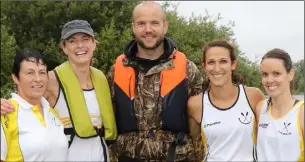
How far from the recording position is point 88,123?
511 cm

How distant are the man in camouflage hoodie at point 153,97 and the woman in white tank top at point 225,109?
0.91 ft

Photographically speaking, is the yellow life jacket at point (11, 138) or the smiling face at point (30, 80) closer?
the yellow life jacket at point (11, 138)

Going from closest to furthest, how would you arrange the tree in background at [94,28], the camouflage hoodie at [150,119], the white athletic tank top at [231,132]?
the white athletic tank top at [231,132]
the camouflage hoodie at [150,119]
the tree in background at [94,28]

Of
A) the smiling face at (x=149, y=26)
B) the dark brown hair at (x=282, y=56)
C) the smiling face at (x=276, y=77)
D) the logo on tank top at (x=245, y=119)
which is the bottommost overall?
the logo on tank top at (x=245, y=119)

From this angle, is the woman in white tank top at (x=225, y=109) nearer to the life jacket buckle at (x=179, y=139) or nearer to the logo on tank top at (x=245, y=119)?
the logo on tank top at (x=245, y=119)

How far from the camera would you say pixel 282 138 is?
4.35m

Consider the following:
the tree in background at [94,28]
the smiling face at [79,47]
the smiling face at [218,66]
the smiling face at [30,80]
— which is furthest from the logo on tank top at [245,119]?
the tree in background at [94,28]

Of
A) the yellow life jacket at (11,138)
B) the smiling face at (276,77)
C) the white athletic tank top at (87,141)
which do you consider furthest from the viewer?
the white athletic tank top at (87,141)

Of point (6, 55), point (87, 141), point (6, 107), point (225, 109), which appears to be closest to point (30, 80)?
point (6, 107)

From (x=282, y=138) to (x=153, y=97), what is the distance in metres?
1.66

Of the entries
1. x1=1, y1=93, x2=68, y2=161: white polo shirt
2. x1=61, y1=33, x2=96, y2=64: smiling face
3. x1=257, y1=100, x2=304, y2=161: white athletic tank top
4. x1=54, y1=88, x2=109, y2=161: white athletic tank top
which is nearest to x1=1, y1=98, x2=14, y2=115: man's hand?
x1=1, y1=93, x2=68, y2=161: white polo shirt

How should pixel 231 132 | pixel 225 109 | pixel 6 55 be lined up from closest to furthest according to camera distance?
pixel 231 132
pixel 225 109
pixel 6 55

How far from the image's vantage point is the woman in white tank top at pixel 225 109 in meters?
4.89

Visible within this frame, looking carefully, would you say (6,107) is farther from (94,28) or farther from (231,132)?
(94,28)
